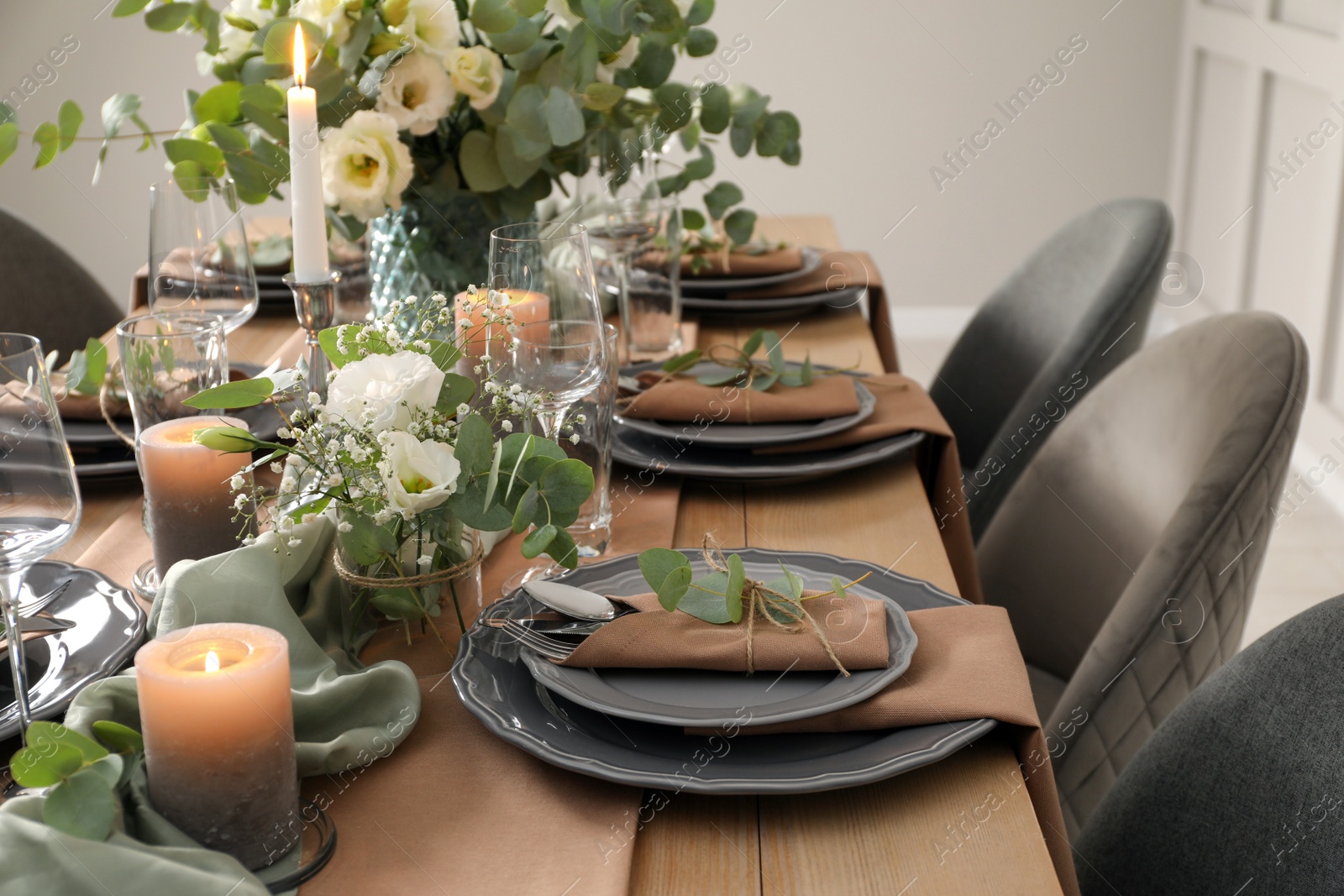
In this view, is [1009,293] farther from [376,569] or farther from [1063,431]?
[376,569]

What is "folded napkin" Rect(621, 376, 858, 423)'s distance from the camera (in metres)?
1.19

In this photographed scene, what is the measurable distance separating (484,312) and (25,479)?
0.35 meters

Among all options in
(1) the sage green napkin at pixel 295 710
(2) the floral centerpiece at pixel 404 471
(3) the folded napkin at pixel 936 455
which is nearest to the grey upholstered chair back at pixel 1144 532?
(3) the folded napkin at pixel 936 455

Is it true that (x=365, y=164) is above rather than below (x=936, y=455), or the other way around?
above

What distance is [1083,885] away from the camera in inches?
34.2

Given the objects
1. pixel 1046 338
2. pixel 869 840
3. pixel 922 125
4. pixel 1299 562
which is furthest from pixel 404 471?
pixel 922 125

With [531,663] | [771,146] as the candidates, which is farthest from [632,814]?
[771,146]

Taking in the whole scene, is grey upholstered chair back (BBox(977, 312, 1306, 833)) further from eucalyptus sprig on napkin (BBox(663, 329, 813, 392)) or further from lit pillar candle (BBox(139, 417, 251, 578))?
lit pillar candle (BBox(139, 417, 251, 578))

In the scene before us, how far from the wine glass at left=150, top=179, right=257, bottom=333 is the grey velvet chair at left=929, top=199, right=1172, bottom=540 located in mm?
1052

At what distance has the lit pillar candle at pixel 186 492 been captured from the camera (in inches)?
32.8

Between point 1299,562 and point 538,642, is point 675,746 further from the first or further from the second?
point 1299,562

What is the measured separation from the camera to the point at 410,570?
81 cm

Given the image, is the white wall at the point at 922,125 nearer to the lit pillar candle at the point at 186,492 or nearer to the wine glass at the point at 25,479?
the lit pillar candle at the point at 186,492

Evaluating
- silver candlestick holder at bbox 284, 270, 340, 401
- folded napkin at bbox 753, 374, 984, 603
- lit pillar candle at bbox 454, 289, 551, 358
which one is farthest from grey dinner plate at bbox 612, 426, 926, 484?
silver candlestick holder at bbox 284, 270, 340, 401
